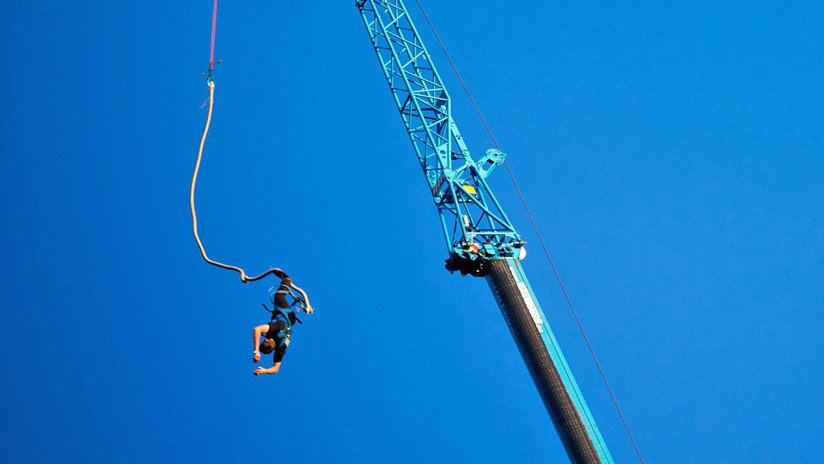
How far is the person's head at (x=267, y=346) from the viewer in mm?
11737

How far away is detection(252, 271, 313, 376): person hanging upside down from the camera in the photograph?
38.6 feet

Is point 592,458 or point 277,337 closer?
point 277,337

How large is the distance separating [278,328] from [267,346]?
1.63 ft

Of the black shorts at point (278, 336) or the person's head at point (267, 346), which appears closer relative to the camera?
the person's head at point (267, 346)

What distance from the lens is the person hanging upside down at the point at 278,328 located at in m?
11.8

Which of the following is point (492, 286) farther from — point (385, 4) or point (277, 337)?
point (385, 4)

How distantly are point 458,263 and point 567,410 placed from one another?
5.92 metres

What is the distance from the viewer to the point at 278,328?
12258mm

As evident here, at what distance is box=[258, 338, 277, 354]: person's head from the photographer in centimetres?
1174

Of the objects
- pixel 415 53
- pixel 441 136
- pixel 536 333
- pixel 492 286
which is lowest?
pixel 536 333

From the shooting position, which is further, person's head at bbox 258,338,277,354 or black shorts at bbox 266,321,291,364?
black shorts at bbox 266,321,291,364

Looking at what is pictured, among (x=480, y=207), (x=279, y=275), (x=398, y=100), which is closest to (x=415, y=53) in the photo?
(x=398, y=100)

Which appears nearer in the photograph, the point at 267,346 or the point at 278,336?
the point at 267,346

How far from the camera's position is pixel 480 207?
2656 cm
